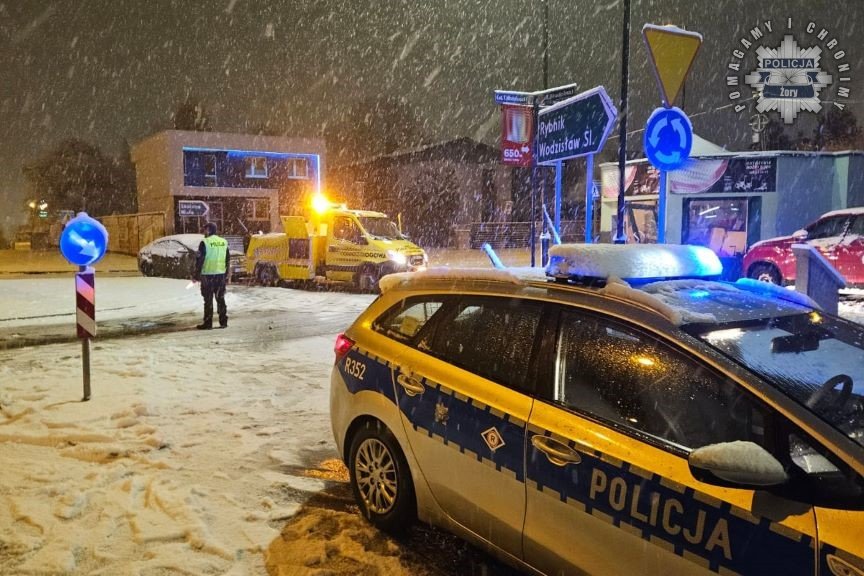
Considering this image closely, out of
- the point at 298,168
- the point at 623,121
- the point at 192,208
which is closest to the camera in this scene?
the point at 623,121

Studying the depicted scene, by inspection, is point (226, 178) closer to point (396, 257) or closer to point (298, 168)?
point (298, 168)

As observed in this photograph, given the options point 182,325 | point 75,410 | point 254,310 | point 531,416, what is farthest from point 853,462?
point 254,310

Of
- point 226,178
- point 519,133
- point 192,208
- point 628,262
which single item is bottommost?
point 628,262

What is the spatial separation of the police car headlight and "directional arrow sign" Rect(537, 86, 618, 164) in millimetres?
4701

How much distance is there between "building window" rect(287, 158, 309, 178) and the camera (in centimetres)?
4234

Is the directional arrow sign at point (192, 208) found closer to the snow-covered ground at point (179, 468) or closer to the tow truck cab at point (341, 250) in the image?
the tow truck cab at point (341, 250)

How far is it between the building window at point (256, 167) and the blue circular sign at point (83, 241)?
36404 mm

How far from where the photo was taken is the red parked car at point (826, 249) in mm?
13305

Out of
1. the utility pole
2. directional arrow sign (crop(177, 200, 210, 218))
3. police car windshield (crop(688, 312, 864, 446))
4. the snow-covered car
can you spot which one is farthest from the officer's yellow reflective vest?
directional arrow sign (crop(177, 200, 210, 218))

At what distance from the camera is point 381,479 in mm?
3842

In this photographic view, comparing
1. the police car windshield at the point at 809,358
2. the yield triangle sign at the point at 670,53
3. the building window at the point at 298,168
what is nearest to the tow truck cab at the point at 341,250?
the yield triangle sign at the point at 670,53

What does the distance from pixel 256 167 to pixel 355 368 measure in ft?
130

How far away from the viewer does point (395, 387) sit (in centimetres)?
373

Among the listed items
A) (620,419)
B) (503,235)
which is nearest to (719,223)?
(503,235)
